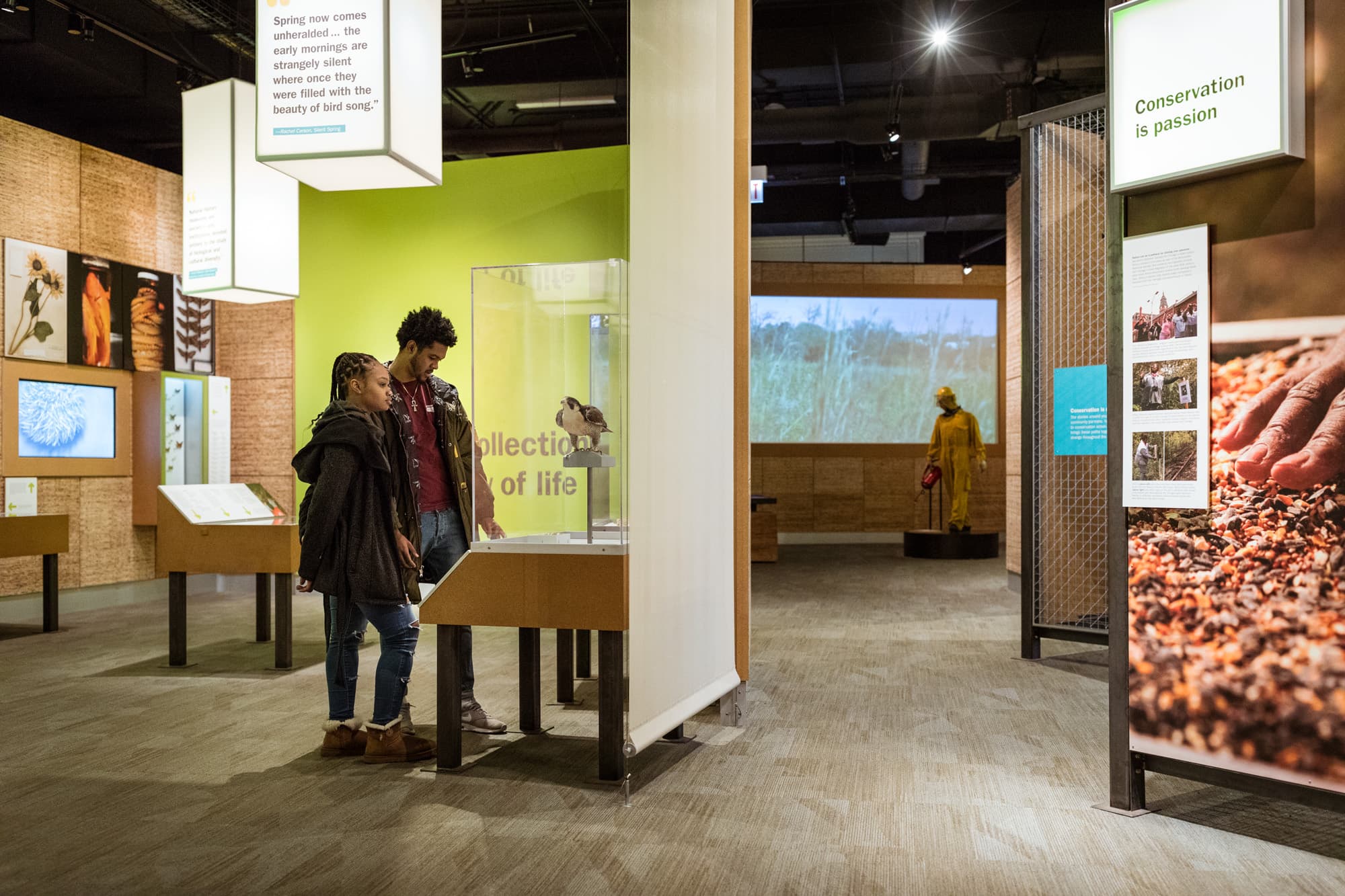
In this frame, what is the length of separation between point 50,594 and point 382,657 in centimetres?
442

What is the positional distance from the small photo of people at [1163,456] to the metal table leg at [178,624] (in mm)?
4731

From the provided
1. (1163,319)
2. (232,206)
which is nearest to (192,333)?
(232,206)

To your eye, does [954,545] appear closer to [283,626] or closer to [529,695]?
[283,626]

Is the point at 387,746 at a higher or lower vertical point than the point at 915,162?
lower

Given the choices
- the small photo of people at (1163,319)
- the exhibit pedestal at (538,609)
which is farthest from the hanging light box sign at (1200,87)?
the exhibit pedestal at (538,609)

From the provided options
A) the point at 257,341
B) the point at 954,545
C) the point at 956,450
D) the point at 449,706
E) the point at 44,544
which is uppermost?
the point at 257,341

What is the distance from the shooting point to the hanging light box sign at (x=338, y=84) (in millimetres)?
4074

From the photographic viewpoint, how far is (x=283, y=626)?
5.62 metres

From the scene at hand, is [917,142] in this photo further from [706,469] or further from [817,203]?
[706,469]

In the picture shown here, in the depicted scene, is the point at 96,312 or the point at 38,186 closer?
the point at 38,186

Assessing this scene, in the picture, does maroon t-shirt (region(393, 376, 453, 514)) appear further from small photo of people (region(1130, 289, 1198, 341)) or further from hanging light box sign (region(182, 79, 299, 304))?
small photo of people (region(1130, 289, 1198, 341))

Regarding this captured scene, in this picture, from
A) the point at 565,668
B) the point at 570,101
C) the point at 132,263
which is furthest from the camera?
the point at 570,101

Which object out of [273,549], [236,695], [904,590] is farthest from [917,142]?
[236,695]

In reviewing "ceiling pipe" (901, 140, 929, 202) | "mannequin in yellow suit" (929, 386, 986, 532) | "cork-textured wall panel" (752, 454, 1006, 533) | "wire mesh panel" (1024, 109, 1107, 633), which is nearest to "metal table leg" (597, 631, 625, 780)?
"wire mesh panel" (1024, 109, 1107, 633)
